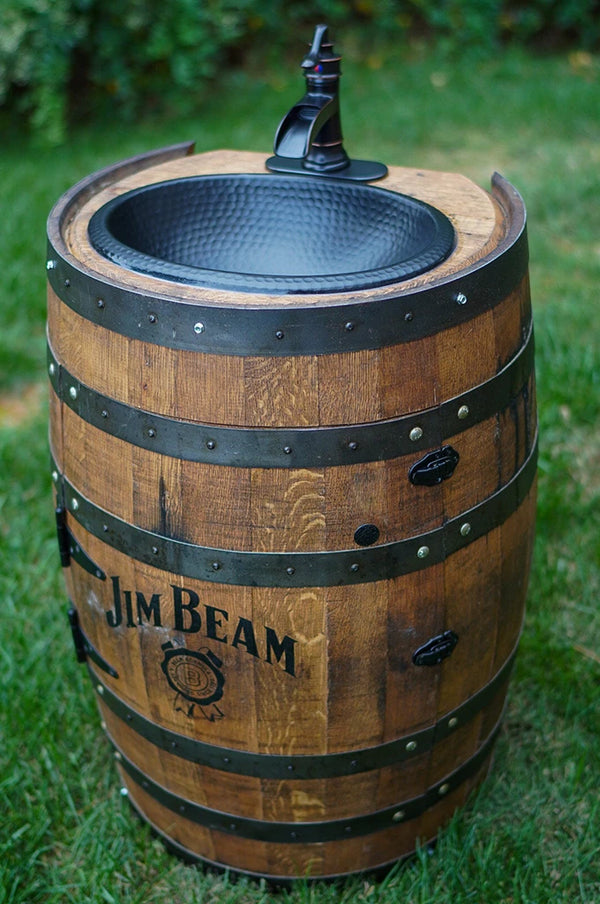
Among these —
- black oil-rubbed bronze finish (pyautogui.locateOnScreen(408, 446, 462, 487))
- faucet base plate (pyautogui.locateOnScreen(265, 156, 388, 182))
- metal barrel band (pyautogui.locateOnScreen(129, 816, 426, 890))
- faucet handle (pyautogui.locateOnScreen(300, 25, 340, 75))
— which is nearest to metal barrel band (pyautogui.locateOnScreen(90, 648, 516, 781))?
metal barrel band (pyautogui.locateOnScreen(129, 816, 426, 890))

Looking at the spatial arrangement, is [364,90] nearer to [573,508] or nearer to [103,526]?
[573,508]

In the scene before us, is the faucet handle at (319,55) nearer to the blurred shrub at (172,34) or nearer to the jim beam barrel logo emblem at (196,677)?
the jim beam barrel logo emblem at (196,677)

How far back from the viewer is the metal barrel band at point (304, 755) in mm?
1890

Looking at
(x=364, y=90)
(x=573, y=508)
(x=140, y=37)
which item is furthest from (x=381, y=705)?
(x=364, y=90)

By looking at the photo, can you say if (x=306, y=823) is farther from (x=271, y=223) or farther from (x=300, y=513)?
(x=271, y=223)

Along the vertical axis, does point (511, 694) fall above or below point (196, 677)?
below

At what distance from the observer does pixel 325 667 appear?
179cm

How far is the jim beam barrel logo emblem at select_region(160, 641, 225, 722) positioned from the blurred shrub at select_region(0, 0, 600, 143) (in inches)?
181

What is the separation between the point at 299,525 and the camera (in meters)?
1.68

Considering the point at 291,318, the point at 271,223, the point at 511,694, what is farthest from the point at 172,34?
the point at 291,318

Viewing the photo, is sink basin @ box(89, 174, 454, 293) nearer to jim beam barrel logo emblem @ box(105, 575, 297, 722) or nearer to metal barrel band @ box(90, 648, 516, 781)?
jim beam barrel logo emblem @ box(105, 575, 297, 722)

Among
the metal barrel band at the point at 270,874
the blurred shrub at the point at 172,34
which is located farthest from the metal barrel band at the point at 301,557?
the blurred shrub at the point at 172,34

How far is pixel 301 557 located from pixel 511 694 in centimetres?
116

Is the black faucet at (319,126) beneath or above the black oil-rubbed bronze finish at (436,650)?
above
